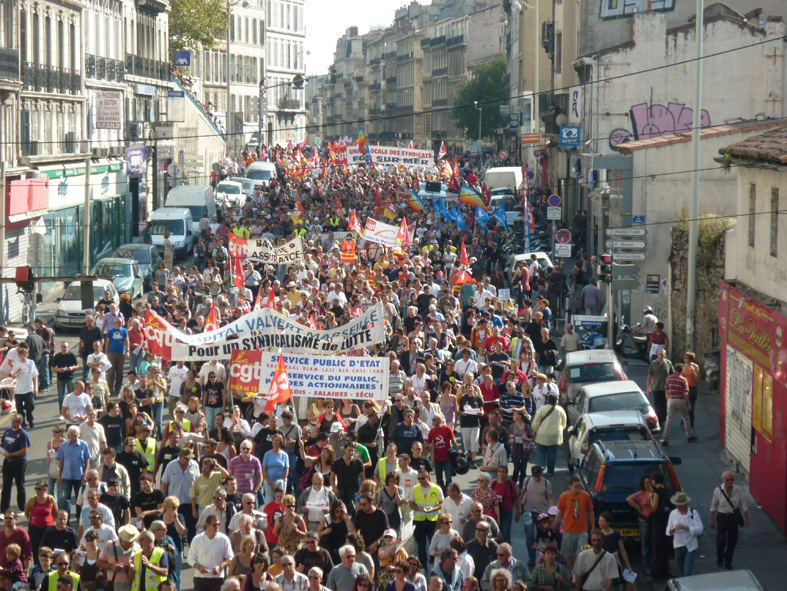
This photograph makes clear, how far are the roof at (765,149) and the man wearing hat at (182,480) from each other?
7.82 metres

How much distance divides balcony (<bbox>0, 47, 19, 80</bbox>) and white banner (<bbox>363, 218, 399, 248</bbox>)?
34.7ft

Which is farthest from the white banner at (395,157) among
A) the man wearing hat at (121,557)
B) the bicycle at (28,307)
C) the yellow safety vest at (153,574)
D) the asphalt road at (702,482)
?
the yellow safety vest at (153,574)

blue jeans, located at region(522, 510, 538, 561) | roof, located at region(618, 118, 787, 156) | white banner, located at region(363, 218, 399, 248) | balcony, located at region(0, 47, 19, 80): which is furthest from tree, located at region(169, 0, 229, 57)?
blue jeans, located at region(522, 510, 538, 561)

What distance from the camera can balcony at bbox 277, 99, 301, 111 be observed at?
411 feet

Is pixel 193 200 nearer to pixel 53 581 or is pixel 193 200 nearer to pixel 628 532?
pixel 628 532

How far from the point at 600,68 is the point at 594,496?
92.5 feet

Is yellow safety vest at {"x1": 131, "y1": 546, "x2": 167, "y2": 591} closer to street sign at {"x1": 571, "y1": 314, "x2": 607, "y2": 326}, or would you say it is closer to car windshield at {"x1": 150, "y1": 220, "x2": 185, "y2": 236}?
street sign at {"x1": 571, "y1": 314, "x2": 607, "y2": 326}

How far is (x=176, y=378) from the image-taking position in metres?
17.1

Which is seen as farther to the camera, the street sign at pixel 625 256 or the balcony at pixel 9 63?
the balcony at pixel 9 63

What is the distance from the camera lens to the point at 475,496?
12250 mm

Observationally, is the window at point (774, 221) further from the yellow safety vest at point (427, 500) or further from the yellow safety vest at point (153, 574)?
the yellow safety vest at point (153, 574)

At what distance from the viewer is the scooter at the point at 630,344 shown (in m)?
24.5

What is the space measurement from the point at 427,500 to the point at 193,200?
33.6 meters

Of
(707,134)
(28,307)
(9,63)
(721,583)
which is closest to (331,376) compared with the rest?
(721,583)
